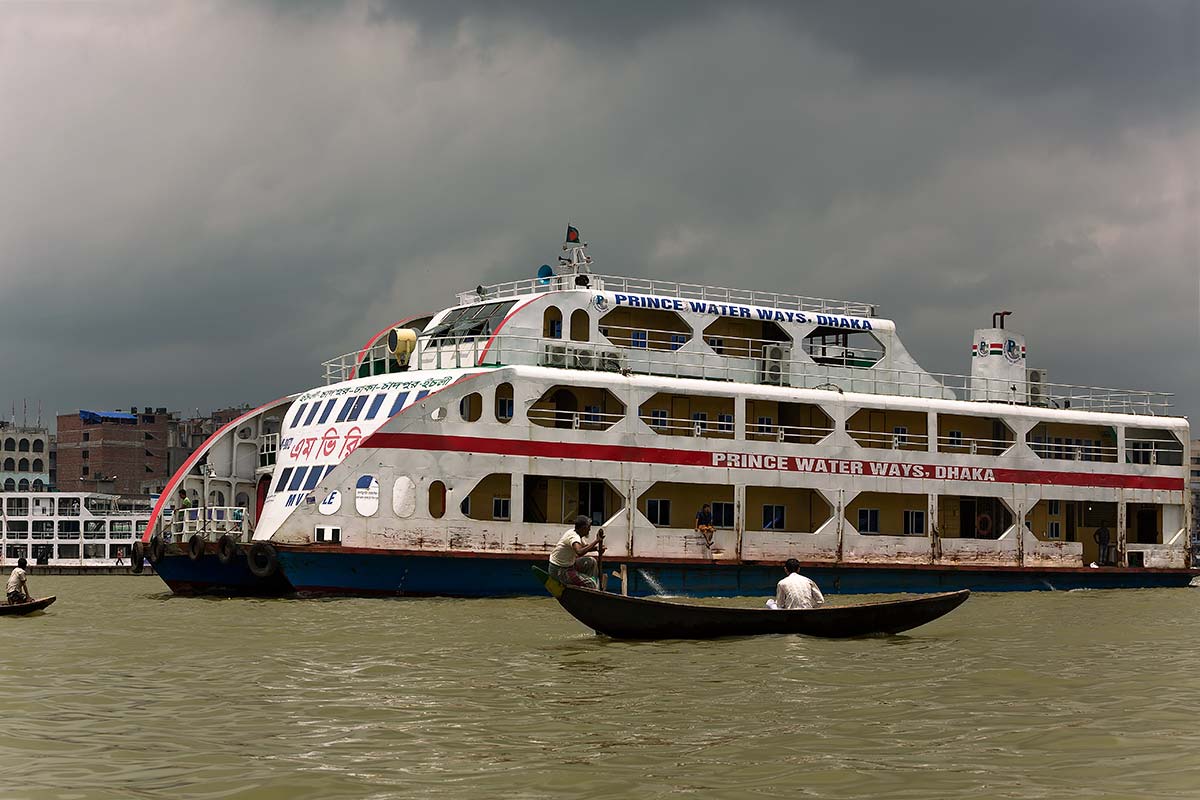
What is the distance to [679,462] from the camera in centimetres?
3158

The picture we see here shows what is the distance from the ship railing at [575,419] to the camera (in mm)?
30938

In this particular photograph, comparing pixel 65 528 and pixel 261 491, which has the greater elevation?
pixel 261 491

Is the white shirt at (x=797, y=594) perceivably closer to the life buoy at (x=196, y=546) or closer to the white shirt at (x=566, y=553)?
the white shirt at (x=566, y=553)

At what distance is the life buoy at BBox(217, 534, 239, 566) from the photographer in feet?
94.1

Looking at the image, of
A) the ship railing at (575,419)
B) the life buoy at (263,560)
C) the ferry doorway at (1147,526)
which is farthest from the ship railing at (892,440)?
the life buoy at (263,560)

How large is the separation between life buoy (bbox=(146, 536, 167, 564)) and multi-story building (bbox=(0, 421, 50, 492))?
9373 centimetres

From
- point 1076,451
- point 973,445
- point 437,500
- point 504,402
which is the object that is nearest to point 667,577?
point 504,402

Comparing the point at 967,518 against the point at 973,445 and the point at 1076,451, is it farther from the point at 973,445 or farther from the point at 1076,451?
the point at 1076,451

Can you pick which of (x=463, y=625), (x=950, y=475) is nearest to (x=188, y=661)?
(x=463, y=625)

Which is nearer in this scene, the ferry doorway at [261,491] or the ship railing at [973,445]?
the ferry doorway at [261,491]

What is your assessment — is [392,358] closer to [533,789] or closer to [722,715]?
[722,715]

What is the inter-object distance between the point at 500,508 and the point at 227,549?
594 cm

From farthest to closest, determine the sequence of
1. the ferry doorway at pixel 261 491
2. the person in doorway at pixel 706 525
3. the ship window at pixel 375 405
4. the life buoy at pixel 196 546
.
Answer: the ferry doorway at pixel 261 491
the person in doorway at pixel 706 525
the ship window at pixel 375 405
the life buoy at pixel 196 546

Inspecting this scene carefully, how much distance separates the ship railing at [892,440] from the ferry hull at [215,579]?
14.6m
